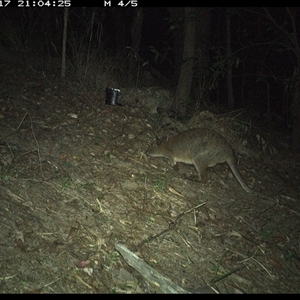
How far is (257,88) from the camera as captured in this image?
43.4ft

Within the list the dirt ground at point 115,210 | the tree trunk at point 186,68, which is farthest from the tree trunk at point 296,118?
the tree trunk at point 186,68

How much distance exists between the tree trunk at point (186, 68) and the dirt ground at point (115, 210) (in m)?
0.91

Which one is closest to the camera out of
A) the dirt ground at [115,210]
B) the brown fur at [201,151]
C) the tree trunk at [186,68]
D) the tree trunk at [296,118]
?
the dirt ground at [115,210]

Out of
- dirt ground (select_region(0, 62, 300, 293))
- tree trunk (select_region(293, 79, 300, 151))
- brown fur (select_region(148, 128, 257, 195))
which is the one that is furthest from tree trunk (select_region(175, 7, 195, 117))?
tree trunk (select_region(293, 79, 300, 151))

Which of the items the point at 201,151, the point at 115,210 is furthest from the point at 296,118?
the point at 115,210

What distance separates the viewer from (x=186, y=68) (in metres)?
7.07

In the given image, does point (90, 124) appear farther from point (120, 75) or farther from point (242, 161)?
point (242, 161)

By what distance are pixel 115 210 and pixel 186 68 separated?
153 inches

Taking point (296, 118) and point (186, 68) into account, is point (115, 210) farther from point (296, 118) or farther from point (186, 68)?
point (296, 118)

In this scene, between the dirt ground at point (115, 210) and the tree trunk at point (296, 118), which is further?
the tree trunk at point (296, 118)

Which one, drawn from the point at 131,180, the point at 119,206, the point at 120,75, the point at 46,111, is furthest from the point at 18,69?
the point at 119,206

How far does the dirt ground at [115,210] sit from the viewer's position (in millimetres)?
3252

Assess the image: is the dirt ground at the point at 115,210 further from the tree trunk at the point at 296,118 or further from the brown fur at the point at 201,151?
the tree trunk at the point at 296,118

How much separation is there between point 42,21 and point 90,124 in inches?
148
